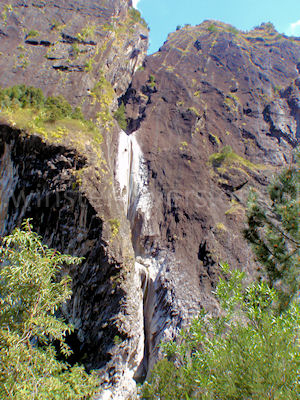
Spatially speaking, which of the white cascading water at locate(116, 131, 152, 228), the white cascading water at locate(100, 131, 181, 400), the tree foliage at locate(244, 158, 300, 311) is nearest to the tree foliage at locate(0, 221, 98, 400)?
the tree foliage at locate(244, 158, 300, 311)

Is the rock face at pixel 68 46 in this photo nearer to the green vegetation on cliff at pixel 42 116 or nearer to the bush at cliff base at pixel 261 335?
the green vegetation on cliff at pixel 42 116

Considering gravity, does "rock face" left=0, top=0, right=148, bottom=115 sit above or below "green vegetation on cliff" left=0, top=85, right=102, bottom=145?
above

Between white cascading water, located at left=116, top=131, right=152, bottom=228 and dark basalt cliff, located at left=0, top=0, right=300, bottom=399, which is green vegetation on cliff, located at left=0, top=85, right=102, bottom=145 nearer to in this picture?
dark basalt cliff, located at left=0, top=0, right=300, bottom=399

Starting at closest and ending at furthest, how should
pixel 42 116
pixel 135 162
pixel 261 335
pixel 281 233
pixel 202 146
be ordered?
pixel 261 335 → pixel 281 233 → pixel 42 116 → pixel 135 162 → pixel 202 146

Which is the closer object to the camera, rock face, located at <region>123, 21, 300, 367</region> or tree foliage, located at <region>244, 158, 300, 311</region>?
tree foliage, located at <region>244, 158, 300, 311</region>

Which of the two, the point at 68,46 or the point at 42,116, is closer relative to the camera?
the point at 42,116

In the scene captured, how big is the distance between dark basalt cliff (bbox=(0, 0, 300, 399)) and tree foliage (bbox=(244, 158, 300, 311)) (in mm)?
6084

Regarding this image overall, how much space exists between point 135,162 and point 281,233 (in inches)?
549

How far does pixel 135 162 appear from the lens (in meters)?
19.9

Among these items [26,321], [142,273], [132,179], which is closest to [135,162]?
[132,179]

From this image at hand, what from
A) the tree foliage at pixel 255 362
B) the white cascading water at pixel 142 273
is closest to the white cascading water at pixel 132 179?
the white cascading water at pixel 142 273

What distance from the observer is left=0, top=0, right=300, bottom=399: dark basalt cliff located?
1182 centimetres

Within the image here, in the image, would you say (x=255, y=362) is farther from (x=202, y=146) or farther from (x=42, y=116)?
(x=202, y=146)

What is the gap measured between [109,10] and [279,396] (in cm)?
3201
